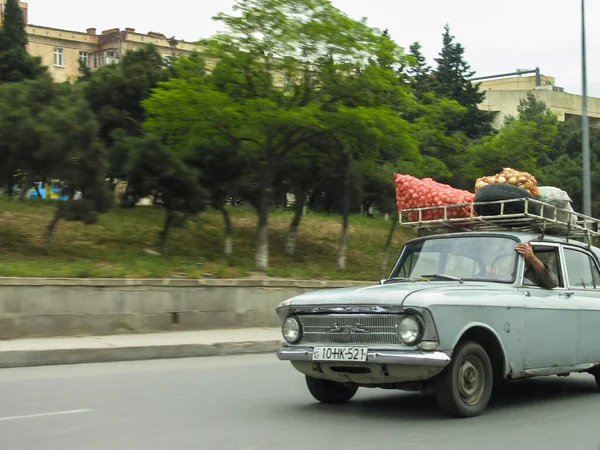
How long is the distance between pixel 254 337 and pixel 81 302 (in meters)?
3.49

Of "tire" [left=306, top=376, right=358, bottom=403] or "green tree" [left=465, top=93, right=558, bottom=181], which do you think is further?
"green tree" [left=465, top=93, right=558, bottom=181]

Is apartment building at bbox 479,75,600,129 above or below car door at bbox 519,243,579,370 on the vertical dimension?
above

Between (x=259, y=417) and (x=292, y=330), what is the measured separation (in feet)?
2.77

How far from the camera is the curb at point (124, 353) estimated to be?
12312mm

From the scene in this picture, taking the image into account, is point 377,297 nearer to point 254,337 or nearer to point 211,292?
point 254,337

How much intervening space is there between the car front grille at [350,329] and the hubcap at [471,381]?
0.68 metres

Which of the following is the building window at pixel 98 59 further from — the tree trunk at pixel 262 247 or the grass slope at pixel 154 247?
the tree trunk at pixel 262 247

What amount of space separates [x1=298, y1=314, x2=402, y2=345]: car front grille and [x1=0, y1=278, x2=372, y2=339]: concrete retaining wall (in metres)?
7.99

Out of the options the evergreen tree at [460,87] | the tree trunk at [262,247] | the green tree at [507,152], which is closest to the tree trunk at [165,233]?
the tree trunk at [262,247]

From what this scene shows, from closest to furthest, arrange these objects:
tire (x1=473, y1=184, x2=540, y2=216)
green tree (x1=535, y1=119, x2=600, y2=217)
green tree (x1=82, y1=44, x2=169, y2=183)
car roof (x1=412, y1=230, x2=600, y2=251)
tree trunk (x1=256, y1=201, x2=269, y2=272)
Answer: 1. car roof (x1=412, y1=230, x2=600, y2=251)
2. tire (x1=473, y1=184, x2=540, y2=216)
3. tree trunk (x1=256, y1=201, x2=269, y2=272)
4. green tree (x1=82, y1=44, x2=169, y2=183)
5. green tree (x1=535, y1=119, x2=600, y2=217)

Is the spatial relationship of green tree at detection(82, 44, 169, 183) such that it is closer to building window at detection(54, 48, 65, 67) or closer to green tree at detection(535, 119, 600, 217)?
green tree at detection(535, 119, 600, 217)

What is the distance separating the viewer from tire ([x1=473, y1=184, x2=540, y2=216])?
28.4 ft

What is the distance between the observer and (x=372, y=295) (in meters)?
7.18

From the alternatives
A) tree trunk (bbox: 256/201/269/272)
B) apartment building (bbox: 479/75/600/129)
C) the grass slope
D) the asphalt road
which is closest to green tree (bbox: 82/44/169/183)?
the grass slope
